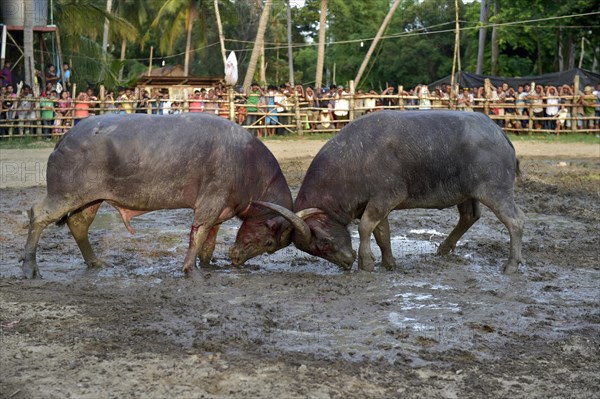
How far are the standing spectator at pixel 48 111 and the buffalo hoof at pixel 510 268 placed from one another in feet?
52.3

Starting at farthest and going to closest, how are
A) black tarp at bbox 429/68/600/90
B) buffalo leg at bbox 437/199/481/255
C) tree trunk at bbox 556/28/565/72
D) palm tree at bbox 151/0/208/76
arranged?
palm tree at bbox 151/0/208/76
tree trunk at bbox 556/28/565/72
black tarp at bbox 429/68/600/90
buffalo leg at bbox 437/199/481/255

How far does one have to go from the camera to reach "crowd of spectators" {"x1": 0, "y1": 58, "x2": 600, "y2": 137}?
21672mm

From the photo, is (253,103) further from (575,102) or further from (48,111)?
(575,102)

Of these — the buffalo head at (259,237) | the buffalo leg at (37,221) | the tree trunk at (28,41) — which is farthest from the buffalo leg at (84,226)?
the tree trunk at (28,41)

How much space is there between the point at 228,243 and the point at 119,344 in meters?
3.97

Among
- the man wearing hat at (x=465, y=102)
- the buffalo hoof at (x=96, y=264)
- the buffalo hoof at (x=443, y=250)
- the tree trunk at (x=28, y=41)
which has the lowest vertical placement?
the buffalo hoof at (x=96, y=264)

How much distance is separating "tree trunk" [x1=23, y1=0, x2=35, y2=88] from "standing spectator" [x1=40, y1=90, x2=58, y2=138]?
2.10m

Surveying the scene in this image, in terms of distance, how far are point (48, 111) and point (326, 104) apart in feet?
24.5

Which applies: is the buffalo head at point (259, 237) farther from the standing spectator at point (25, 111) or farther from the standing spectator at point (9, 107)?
the standing spectator at point (9, 107)

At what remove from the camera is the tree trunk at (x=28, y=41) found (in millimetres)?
22595

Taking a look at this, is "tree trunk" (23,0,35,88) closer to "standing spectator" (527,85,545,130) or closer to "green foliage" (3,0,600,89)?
"green foliage" (3,0,600,89)

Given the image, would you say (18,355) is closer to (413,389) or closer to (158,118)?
(413,389)

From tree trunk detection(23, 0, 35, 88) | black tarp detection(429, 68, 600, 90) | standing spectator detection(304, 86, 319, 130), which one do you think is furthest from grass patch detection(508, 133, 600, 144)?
tree trunk detection(23, 0, 35, 88)

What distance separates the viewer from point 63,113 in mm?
21375
